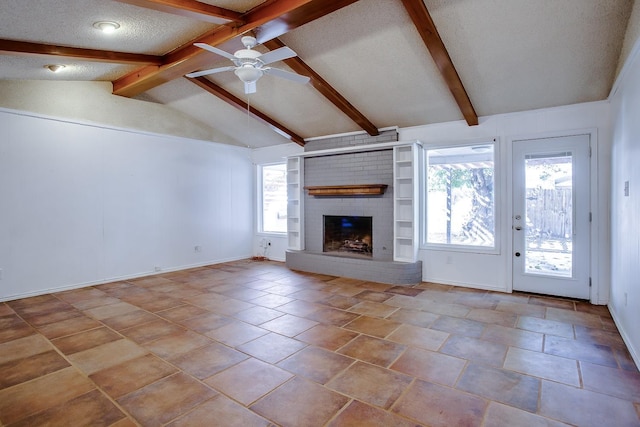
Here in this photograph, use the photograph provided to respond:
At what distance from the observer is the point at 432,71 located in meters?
3.99

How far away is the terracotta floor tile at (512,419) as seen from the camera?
6.14 ft

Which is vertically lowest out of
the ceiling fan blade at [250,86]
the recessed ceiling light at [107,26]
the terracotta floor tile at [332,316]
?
the terracotta floor tile at [332,316]

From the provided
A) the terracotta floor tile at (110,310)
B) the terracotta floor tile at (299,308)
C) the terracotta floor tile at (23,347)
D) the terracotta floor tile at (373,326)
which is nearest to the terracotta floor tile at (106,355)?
the terracotta floor tile at (23,347)

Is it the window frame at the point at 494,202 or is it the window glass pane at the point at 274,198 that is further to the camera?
the window glass pane at the point at 274,198

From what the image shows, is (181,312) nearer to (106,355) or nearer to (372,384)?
(106,355)

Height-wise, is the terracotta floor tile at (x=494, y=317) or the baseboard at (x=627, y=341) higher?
the baseboard at (x=627, y=341)

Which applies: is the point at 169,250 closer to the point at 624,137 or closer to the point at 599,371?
the point at 599,371

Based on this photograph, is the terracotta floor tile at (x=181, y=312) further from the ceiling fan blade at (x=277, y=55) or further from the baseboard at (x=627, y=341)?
the baseboard at (x=627, y=341)

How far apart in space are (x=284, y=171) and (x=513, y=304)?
4.94m

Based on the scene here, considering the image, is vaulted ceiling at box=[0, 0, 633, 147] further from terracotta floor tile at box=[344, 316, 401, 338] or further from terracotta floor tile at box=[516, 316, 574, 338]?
terracotta floor tile at box=[344, 316, 401, 338]

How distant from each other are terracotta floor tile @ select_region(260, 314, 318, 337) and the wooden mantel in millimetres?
2642

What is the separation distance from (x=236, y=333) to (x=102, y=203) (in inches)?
133

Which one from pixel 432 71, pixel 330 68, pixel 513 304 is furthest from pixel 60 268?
pixel 513 304

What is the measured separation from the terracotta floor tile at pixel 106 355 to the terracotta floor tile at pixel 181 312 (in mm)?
646
